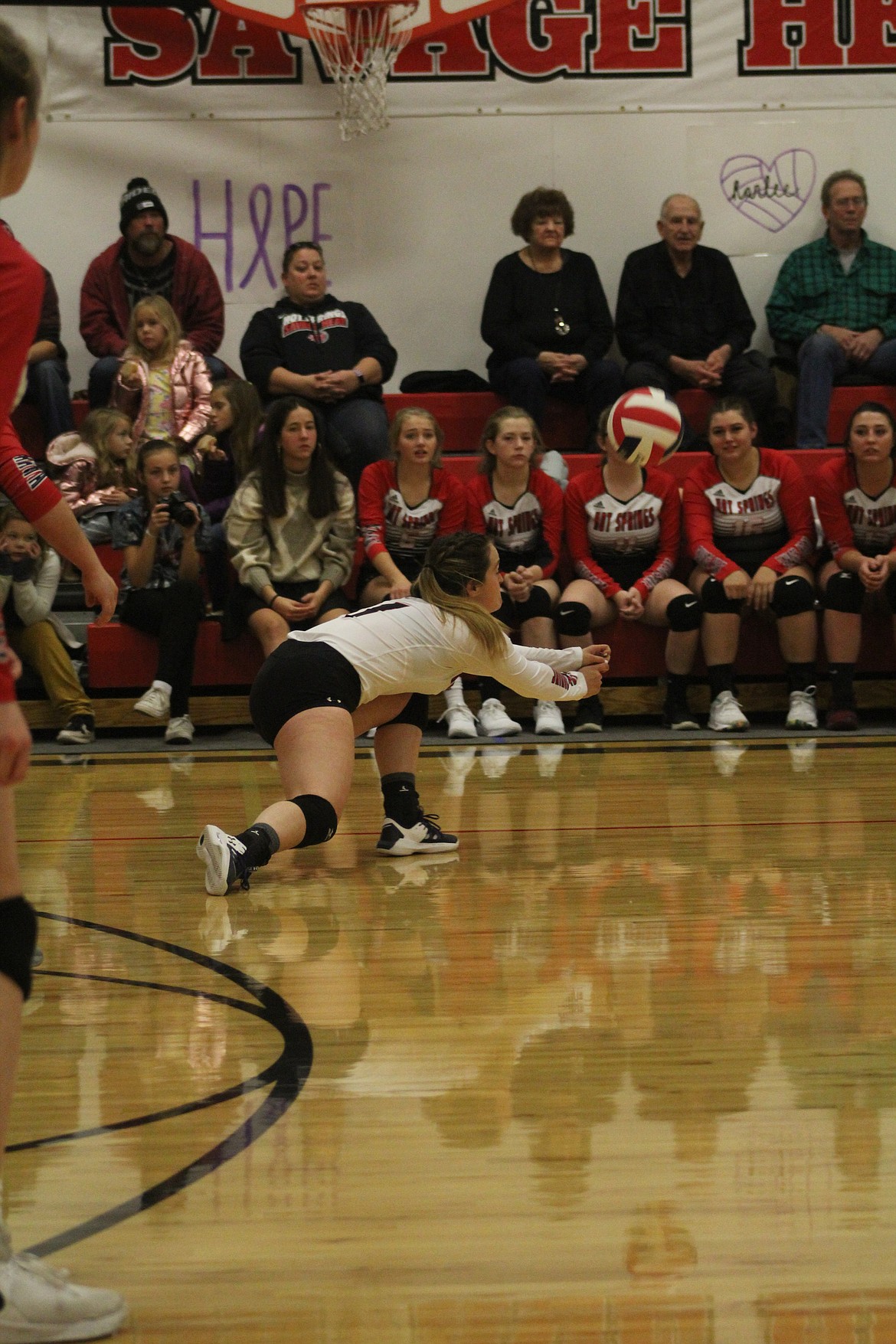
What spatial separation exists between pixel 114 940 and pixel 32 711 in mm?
3530

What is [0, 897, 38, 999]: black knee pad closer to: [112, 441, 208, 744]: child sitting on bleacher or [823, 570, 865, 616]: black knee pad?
[112, 441, 208, 744]: child sitting on bleacher

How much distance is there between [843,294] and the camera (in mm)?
8578

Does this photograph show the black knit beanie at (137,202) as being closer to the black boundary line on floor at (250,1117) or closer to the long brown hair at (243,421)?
the long brown hair at (243,421)

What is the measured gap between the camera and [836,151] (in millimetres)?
9227

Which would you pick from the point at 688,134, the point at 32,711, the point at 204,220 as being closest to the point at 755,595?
the point at 32,711

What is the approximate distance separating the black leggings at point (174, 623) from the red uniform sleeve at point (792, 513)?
105 inches

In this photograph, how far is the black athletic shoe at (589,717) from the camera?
6488mm

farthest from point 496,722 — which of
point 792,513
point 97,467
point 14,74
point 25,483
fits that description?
point 14,74

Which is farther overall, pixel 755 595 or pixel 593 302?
pixel 593 302

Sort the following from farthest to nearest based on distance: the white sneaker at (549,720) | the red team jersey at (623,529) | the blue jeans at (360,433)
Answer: the blue jeans at (360,433)
the red team jersey at (623,529)
the white sneaker at (549,720)

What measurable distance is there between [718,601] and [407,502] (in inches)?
60.5

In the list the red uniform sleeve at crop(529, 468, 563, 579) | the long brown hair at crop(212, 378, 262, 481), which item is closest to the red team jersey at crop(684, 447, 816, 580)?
the red uniform sleeve at crop(529, 468, 563, 579)

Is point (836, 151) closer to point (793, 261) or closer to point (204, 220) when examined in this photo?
point (793, 261)

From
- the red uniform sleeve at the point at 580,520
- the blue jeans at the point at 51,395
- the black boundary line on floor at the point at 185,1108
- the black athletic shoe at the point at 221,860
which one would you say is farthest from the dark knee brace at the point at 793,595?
the black boundary line on floor at the point at 185,1108
